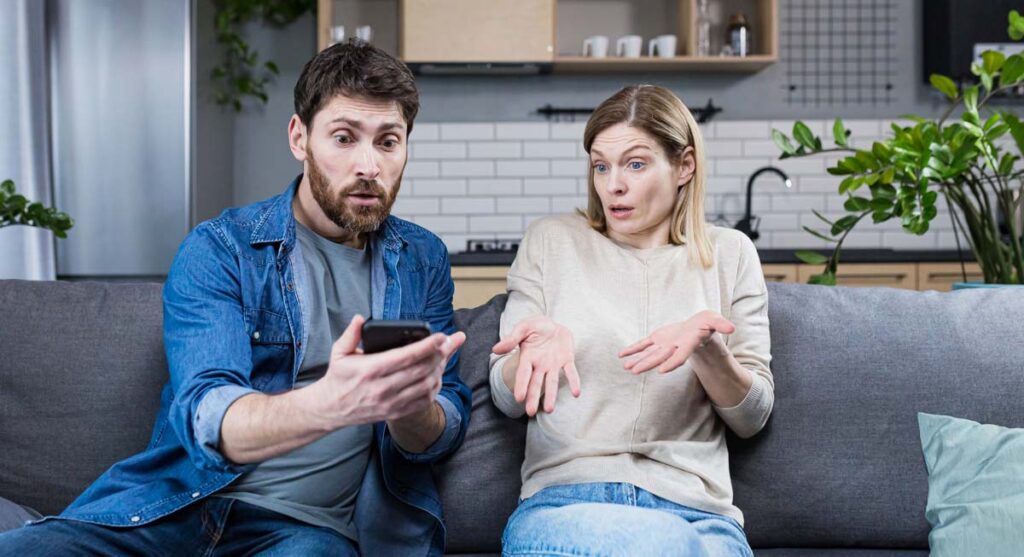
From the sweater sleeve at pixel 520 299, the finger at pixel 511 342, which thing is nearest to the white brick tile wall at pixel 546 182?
the sweater sleeve at pixel 520 299

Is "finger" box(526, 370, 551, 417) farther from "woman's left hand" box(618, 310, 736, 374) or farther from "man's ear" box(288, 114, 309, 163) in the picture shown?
"man's ear" box(288, 114, 309, 163)

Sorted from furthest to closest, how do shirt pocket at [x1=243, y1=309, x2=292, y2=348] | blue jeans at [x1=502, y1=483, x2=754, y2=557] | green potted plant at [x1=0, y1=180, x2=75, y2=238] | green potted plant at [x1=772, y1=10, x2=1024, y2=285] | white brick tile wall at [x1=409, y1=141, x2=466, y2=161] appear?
white brick tile wall at [x1=409, y1=141, x2=466, y2=161], green potted plant at [x1=0, y1=180, x2=75, y2=238], green potted plant at [x1=772, y1=10, x2=1024, y2=285], shirt pocket at [x1=243, y1=309, x2=292, y2=348], blue jeans at [x1=502, y1=483, x2=754, y2=557]

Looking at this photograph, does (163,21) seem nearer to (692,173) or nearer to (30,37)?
(30,37)

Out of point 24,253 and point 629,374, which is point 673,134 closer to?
point 629,374

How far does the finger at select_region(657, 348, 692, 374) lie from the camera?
1.39m

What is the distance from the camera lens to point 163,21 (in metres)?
3.60

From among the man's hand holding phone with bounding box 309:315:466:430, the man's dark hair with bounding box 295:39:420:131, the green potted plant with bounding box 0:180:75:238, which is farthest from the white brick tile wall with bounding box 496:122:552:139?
the man's hand holding phone with bounding box 309:315:466:430

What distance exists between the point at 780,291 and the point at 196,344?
1103 mm

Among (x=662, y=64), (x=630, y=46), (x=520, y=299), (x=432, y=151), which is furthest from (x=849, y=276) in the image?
(x=520, y=299)

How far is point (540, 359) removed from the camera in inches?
57.7

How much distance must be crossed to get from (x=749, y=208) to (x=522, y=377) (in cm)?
308

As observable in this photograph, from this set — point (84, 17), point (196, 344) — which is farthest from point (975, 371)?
point (84, 17)

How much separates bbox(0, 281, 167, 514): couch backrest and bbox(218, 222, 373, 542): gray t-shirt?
1.20 feet

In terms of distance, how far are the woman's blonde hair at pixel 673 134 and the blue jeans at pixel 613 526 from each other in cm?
45
